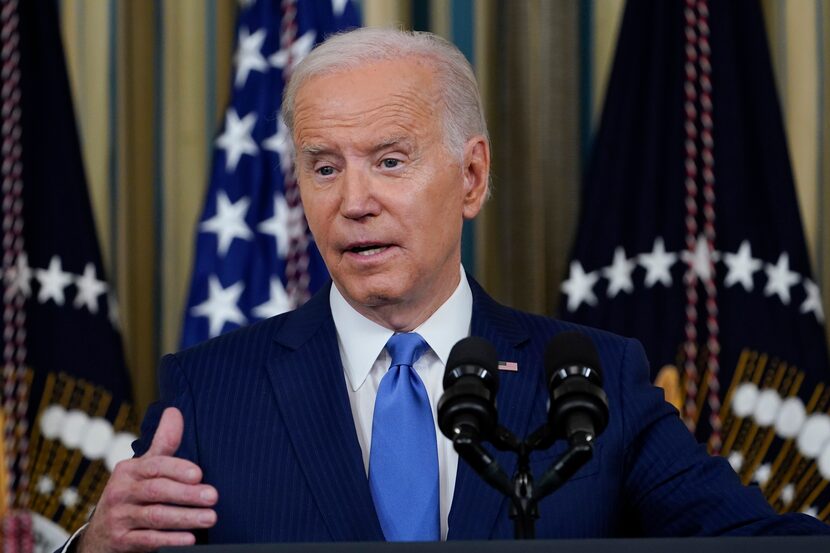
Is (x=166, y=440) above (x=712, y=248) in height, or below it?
below

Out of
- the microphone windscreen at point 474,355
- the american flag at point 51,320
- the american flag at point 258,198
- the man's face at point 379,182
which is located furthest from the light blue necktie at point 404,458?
the american flag at point 51,320

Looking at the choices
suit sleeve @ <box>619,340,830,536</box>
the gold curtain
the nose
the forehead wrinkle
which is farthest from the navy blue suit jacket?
the gold curtain

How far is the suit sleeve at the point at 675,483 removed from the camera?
6.70 ft

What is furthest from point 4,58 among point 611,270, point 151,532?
point 151,532

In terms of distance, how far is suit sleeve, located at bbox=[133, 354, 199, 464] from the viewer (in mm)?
2160

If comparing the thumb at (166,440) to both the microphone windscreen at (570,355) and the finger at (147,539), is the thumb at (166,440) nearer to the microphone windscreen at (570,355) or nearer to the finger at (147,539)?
the finger at (147,539)

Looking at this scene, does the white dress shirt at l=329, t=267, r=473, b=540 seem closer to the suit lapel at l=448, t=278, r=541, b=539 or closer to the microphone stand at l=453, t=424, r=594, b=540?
the suit lapel at l=448, t=278, r=541, b=539

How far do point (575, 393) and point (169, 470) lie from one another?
0.65 metres

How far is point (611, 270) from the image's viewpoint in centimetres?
385

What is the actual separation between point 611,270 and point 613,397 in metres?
1.66

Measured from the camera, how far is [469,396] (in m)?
1.54

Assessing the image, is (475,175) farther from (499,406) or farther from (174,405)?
(174,405)

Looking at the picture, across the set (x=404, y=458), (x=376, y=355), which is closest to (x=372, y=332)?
(x=376, y=355)

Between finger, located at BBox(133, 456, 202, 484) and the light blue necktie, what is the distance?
1.33ft
